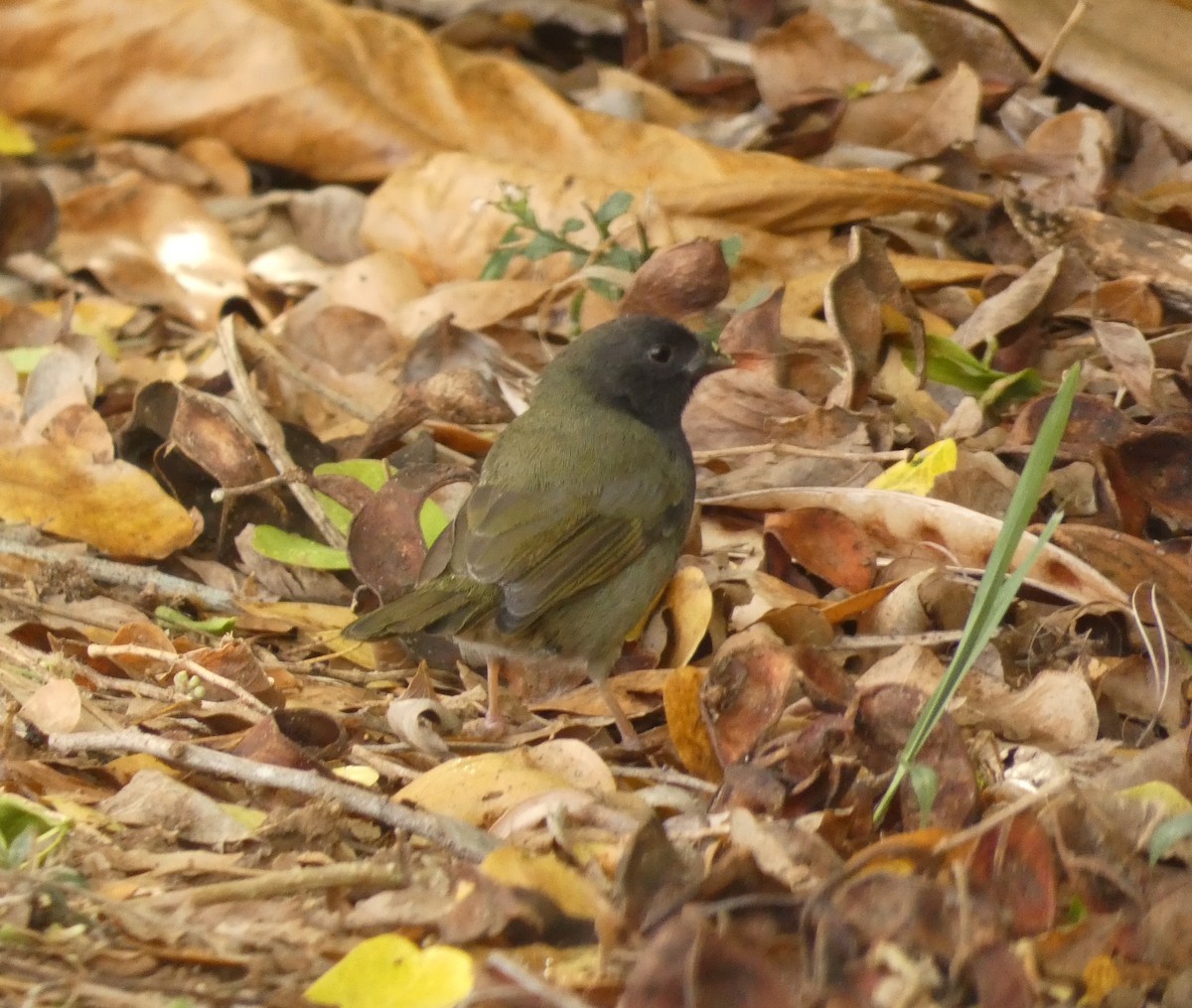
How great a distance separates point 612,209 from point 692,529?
1.11m

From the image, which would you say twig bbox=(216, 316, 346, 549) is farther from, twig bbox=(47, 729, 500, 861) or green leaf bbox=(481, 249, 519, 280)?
twig bbox=(47, 729, 500, 861)

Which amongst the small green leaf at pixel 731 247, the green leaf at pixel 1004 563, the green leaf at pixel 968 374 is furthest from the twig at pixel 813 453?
the green leaf at pixel 1004 563

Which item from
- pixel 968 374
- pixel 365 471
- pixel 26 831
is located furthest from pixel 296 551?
pixel 968 374

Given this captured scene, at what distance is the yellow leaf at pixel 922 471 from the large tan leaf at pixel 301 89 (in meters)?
1.94

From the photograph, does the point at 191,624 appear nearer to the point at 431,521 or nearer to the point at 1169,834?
the point at 431,521

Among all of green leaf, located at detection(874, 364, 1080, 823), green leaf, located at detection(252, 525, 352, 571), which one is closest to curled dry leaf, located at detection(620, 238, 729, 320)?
green leaf, located at detection(252, 525, 352, 571)

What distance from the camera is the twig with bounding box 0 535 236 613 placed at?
13.9 feet

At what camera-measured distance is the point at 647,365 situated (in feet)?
15.0

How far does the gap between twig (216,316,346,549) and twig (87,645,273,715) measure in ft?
2.52

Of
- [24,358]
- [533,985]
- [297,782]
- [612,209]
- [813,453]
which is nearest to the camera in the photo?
[533,985]

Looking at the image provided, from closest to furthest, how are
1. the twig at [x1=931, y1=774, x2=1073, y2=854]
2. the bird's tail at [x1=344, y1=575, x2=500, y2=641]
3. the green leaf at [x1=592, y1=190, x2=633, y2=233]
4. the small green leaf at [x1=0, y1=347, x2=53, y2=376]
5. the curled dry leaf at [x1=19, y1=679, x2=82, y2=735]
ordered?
1. the twig at [x1=931, y1=774, x2=1073, y2=854]
2. the curled dry leaf at [x1=19, y1=679, x2=82, y2=735]
3. the bird's tail at [x1=344, y1=575, x2=500, y2=641]
4. the green leaf at [x1=592, y1=190, x2=633, y2=233]
5. the small green leaf at [x1=0, y1=347, x2=53, y2=376]

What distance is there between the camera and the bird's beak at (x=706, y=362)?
15.1 feet

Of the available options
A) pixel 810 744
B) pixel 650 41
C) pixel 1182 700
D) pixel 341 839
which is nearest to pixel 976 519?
pixel 1182 700

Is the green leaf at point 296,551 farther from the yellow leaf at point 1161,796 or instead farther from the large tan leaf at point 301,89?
the yellow leaf at point 1161,796
